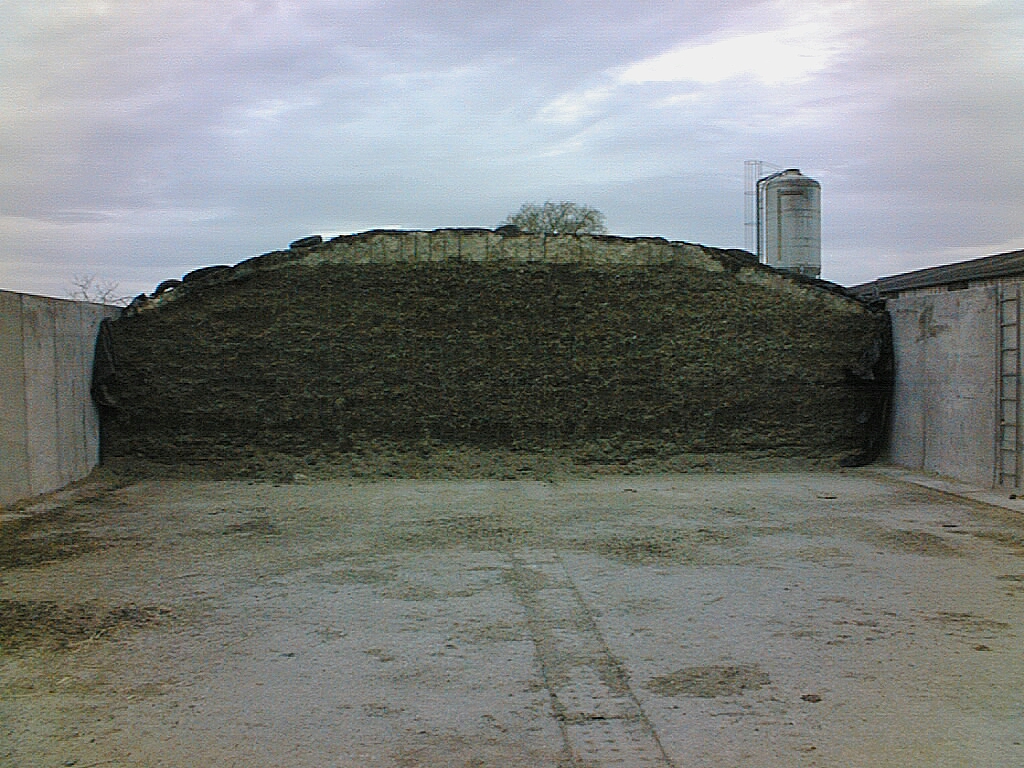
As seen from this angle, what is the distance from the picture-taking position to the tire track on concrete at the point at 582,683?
363cm

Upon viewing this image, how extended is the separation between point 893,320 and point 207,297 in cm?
914

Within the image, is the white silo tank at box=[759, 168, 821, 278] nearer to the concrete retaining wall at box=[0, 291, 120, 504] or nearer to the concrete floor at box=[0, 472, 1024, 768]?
the concrete floor at box=[0, 472, 1024, 768]

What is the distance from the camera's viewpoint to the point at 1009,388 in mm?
9914

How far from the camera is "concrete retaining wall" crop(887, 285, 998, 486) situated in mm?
10336

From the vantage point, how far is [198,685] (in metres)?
4.39

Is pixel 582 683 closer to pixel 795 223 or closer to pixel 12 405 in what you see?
pixel 12 405

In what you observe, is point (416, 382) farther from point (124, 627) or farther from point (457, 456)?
point (124, 627)

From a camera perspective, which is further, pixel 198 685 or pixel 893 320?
pixel 893 320

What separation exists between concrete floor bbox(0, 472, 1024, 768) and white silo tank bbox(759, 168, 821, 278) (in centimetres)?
1088

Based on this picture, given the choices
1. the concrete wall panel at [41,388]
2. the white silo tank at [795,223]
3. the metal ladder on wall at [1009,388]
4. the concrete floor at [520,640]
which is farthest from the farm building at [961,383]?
the concrete wall panel at [41,388]

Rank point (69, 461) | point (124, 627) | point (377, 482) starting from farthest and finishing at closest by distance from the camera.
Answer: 1. point (377, 482)
2. point (69, 461)
3. point (124, 627)

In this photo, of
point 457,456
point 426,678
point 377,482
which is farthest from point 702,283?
point 426,678

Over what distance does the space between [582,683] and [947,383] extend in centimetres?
846

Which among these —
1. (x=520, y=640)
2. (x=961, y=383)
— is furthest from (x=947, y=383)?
(x=520, y=640)
